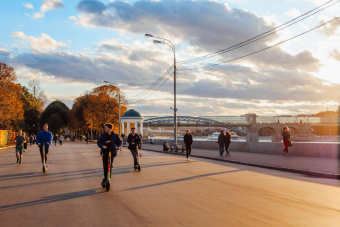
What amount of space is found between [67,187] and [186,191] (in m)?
3.64

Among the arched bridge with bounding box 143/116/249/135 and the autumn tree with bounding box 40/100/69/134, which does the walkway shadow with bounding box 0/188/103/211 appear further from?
the arched bridge with bounding box 143/116/249/135

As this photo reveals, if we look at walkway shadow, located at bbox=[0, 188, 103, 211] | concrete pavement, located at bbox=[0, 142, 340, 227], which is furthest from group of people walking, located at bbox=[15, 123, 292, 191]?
concrete pavement, located at bbox=[0, 142, 340, 227]

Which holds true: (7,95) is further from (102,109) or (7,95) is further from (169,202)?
(169,202)

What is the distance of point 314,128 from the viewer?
139875mm

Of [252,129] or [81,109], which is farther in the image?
[252,129]

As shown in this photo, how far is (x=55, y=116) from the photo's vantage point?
377 ft

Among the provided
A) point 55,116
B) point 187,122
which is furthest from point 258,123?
point 55,116

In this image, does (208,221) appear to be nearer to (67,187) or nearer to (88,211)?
(88,211)

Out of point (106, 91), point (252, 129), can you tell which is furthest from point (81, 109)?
point (252, 129)

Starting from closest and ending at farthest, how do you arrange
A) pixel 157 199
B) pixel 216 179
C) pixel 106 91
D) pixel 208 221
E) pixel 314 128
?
pixel 208 221 → pixel 157 199 → pixel 216 179 → pixel 106 91 → pixel 314 128

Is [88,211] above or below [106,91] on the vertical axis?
below

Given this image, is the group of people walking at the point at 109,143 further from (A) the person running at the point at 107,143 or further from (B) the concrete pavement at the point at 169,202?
(B) the concrete pavement at the point at 169,202

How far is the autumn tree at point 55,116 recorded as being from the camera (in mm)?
114169

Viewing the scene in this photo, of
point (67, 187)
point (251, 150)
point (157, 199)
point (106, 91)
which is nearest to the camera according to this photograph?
point (157, 199)
